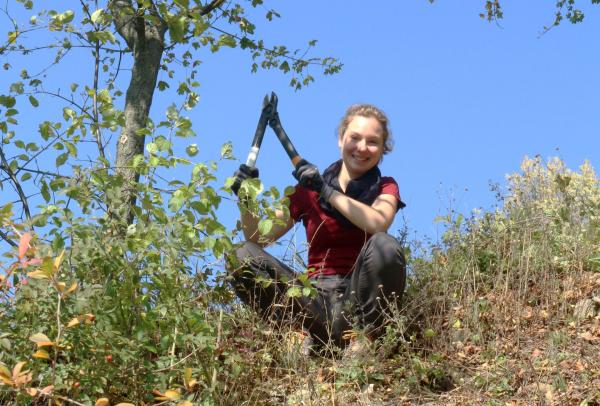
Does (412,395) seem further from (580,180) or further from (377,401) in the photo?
(580,180)

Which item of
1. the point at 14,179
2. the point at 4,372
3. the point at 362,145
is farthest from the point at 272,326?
the point at 4,372

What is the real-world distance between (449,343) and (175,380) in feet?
6.48

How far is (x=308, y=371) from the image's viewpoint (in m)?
4.98

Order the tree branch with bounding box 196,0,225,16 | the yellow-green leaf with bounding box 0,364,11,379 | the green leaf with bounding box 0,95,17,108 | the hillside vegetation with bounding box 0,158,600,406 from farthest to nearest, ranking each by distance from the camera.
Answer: the tree branch with bounding box 196,0,225,16, the green leaf with bounding box 0,95,17,108, the hillside vegetation with bounding box 0,158,600,406, the yellow-green leaf with bounding box 0,364,11,379

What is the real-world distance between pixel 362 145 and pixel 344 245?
68cm

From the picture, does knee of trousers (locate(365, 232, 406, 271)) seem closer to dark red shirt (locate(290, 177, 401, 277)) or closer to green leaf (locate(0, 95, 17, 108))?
dark red shirt (locate(290, 177, 401, 277))

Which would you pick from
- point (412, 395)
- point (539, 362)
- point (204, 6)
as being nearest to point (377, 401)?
point (412, 395)

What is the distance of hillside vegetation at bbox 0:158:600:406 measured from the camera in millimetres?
3889

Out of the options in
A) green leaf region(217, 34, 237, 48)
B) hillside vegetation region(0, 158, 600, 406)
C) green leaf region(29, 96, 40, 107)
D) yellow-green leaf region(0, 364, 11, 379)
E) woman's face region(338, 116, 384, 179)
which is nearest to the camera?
yellow-green leaf region(0, 364, 11, 379)

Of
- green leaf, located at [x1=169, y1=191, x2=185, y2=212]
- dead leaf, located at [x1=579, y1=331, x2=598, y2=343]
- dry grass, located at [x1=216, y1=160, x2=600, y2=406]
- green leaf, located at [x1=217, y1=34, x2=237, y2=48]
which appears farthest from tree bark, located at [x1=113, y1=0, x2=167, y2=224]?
dead leaf, located at [x1=579, y1=331, x2=598, y2=343]

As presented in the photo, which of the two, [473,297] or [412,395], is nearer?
[412,395]

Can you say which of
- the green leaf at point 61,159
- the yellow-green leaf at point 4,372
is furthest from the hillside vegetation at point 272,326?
Answer: the green leaf at point 61,159

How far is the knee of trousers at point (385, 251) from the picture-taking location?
5164 millimetres

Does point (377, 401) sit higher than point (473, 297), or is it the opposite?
point (473, 297)
